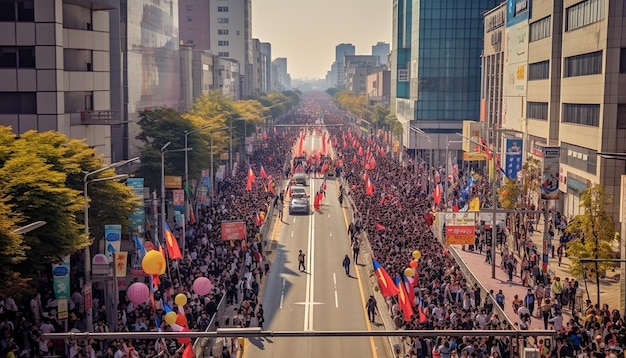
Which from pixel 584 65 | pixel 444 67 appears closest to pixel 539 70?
pixel 584 65

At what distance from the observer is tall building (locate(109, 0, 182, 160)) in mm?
73375

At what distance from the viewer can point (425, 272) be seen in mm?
41531

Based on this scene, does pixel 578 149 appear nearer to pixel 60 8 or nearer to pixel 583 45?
pixel 583 45

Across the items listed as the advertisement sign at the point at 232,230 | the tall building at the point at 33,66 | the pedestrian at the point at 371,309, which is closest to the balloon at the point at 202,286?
the pedestrian at the point at 371,309

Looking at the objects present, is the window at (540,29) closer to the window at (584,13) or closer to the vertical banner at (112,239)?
the window at (584,13)

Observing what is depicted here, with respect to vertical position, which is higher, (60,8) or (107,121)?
(60,8)

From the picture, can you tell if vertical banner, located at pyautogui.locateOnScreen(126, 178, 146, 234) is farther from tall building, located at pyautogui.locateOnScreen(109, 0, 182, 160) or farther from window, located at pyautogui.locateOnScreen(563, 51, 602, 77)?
window, located at pyautogui.locateOnScreen(563, 51, 602, 77)

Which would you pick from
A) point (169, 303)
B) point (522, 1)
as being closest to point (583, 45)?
point (522, 1)

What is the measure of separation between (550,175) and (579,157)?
756cm

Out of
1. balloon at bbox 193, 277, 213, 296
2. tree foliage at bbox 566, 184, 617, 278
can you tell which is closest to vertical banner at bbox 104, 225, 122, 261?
balloon at bbox 193, 277, 213, 296

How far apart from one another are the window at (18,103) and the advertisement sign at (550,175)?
30087mm

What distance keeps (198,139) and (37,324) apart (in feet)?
131

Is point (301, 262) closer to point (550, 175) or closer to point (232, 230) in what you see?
point (232, 230)

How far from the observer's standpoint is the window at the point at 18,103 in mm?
48156
